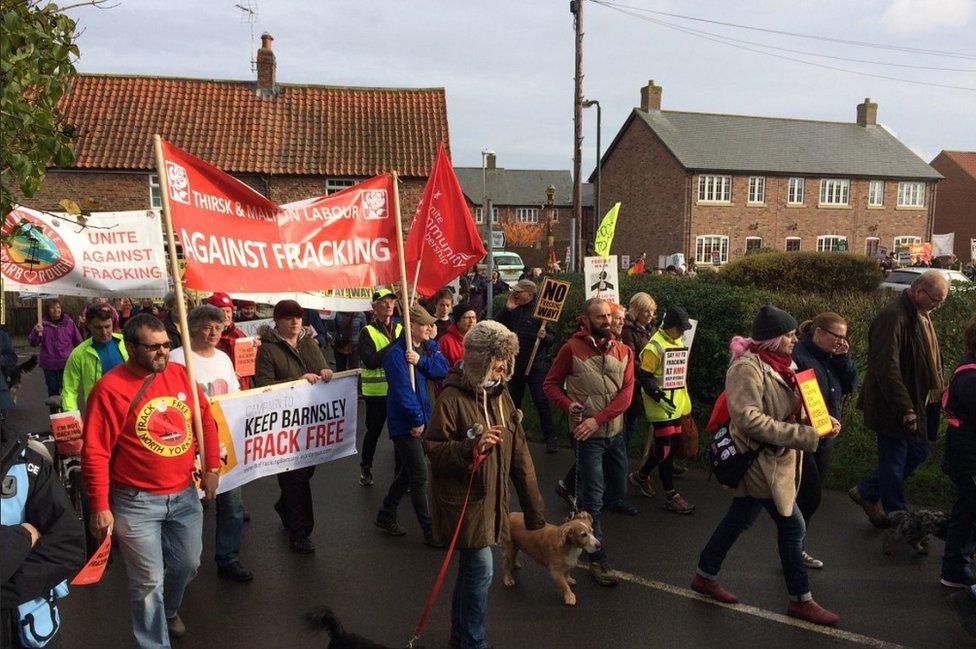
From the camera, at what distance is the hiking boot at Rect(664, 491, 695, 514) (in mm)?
6219

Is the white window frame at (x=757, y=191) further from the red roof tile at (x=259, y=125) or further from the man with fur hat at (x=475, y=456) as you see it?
the man with fur hat at (x=475, y=456)

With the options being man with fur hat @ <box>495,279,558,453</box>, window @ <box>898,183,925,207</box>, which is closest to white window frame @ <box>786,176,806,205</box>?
window @ <box>898,183,925,207</box>

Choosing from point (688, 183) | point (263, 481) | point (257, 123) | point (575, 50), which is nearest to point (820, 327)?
point (263, 481)

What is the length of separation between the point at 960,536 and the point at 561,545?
2.52 m

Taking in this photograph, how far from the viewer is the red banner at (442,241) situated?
6340 mm

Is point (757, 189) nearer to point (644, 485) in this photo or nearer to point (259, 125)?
point (259, 125)

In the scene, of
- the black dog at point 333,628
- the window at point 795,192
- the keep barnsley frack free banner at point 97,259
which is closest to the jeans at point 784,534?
the black dog at point 333,628

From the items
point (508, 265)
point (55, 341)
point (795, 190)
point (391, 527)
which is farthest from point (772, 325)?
point (795, 190)

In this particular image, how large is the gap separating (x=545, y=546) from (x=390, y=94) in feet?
79.1

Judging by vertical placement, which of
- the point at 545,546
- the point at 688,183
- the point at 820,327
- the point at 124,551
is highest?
the point at 688,183

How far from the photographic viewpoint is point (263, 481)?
24.1 ft

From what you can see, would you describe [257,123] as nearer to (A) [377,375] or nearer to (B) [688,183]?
(A) [377,375]

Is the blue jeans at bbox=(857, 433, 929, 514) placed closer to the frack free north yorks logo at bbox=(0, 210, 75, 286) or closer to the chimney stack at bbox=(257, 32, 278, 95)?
the frack free north yorks logo at bbox=(0, 210, 75, 286)

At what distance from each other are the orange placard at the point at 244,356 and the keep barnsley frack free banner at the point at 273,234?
4.14ft
